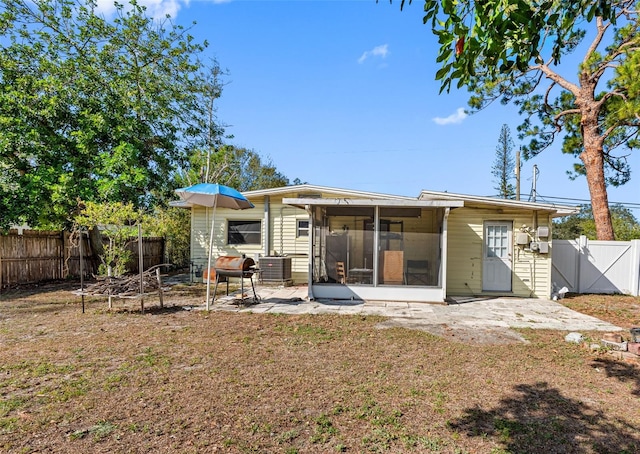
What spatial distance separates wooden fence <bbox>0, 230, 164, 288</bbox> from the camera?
9234mm

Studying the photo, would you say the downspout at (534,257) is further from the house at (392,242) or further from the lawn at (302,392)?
the lawn at (302,392)

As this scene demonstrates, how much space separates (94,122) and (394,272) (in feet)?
30.9

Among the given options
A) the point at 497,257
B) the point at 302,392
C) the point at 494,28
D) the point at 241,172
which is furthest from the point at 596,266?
the point at 241,172

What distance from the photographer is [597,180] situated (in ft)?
37.9

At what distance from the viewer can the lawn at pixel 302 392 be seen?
244 centimetres

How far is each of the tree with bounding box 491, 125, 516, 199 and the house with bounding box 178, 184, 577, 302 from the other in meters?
21.5

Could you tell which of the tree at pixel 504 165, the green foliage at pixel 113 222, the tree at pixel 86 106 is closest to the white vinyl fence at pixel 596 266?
the green foliage at pixel 113 222

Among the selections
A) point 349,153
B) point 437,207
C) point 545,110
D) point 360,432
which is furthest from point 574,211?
point 349,153

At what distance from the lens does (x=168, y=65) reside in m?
13.3

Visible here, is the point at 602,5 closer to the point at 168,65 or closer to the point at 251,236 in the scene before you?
the point at 251,236

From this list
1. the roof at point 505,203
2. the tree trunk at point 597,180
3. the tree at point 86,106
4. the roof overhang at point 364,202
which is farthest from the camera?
the tree trunk at point 597,180

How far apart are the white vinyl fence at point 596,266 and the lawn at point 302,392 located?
600cm

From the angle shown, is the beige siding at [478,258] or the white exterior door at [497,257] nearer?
the beige siding at [478,258]

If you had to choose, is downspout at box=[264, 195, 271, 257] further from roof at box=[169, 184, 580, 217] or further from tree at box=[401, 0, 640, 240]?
tree at box=[401, 0, 640, 240]
